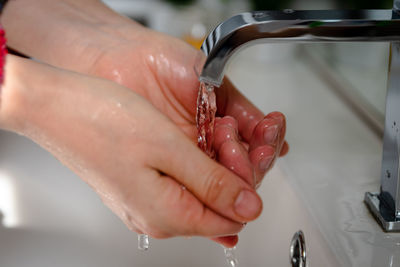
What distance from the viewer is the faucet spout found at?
1.24 feet

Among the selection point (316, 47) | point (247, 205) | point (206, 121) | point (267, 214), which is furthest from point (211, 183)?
point (316, 47)

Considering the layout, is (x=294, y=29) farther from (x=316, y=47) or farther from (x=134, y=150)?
(x=316, y=47)

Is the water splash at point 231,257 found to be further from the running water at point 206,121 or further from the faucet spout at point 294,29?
the faucet spout at point 294,29

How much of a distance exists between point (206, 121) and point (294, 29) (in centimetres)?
16

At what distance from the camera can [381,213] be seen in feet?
1.65

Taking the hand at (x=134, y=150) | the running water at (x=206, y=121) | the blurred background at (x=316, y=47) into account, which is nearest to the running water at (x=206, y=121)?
the running water at (x=206, y=121)

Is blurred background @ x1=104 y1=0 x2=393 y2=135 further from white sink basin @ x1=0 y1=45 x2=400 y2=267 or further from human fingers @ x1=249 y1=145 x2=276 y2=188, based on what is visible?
human fingers @ x1=249 y1=145 x2=276 y2=188

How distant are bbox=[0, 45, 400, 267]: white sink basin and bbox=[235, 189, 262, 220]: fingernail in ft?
0.42

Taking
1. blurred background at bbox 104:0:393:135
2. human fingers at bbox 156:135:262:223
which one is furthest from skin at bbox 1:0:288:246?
blurred background at bbox 104:0:393:135

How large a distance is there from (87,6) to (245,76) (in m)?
0.31

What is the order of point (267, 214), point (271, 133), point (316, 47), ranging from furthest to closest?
point (316, 47) → point (267, 214) → point (271, 133)

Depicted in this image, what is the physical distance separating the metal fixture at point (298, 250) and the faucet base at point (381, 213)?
0.07m

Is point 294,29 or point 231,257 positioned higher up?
point 294,29

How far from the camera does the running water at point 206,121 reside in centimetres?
49
